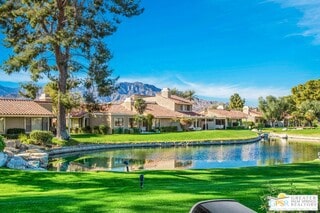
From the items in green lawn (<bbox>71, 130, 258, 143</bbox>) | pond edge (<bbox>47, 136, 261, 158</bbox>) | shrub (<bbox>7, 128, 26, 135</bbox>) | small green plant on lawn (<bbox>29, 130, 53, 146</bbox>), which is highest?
shrub (<bbox>7, 128, 26, 135</bbox>)

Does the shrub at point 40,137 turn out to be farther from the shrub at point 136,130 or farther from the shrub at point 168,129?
the shrub at point 168,129

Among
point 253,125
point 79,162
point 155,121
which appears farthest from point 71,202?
point 253,125

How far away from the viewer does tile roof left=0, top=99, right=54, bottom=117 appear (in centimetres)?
3975

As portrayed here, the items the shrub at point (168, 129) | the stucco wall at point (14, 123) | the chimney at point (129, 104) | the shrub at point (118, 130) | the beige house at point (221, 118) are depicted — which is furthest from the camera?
the beige house at point (221, 118)

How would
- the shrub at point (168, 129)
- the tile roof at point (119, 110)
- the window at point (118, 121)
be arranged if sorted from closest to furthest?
the window at point (118, 121) < the tile roof at point (119, 110) < the shrub at point (168, 129)

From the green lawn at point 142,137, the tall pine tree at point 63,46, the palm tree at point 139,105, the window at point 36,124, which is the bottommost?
the green lawn at point 142,137

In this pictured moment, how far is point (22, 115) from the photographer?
40.2 meters

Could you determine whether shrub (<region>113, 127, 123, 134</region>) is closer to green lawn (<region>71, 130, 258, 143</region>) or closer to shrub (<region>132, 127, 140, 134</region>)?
shrub (<region>132, 127, 140, 134</region>)

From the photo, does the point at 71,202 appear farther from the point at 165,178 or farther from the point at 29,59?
the point at 29,59

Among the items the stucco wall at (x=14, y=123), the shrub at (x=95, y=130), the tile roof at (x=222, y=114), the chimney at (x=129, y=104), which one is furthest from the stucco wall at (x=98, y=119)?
the tile roof at (x=222, y=114)

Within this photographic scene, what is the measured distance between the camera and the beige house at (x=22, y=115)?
130ft

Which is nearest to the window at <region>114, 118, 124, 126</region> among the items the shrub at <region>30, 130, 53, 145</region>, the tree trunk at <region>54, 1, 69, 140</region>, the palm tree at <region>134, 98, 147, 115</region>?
the palm tree at <region>134, 98, 147, 115</region>

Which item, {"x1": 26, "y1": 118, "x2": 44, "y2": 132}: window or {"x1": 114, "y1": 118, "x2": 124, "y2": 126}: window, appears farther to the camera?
{"x1": 114, "y1": 118, "x2": 124, "y2": 126}: window

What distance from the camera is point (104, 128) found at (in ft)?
170
